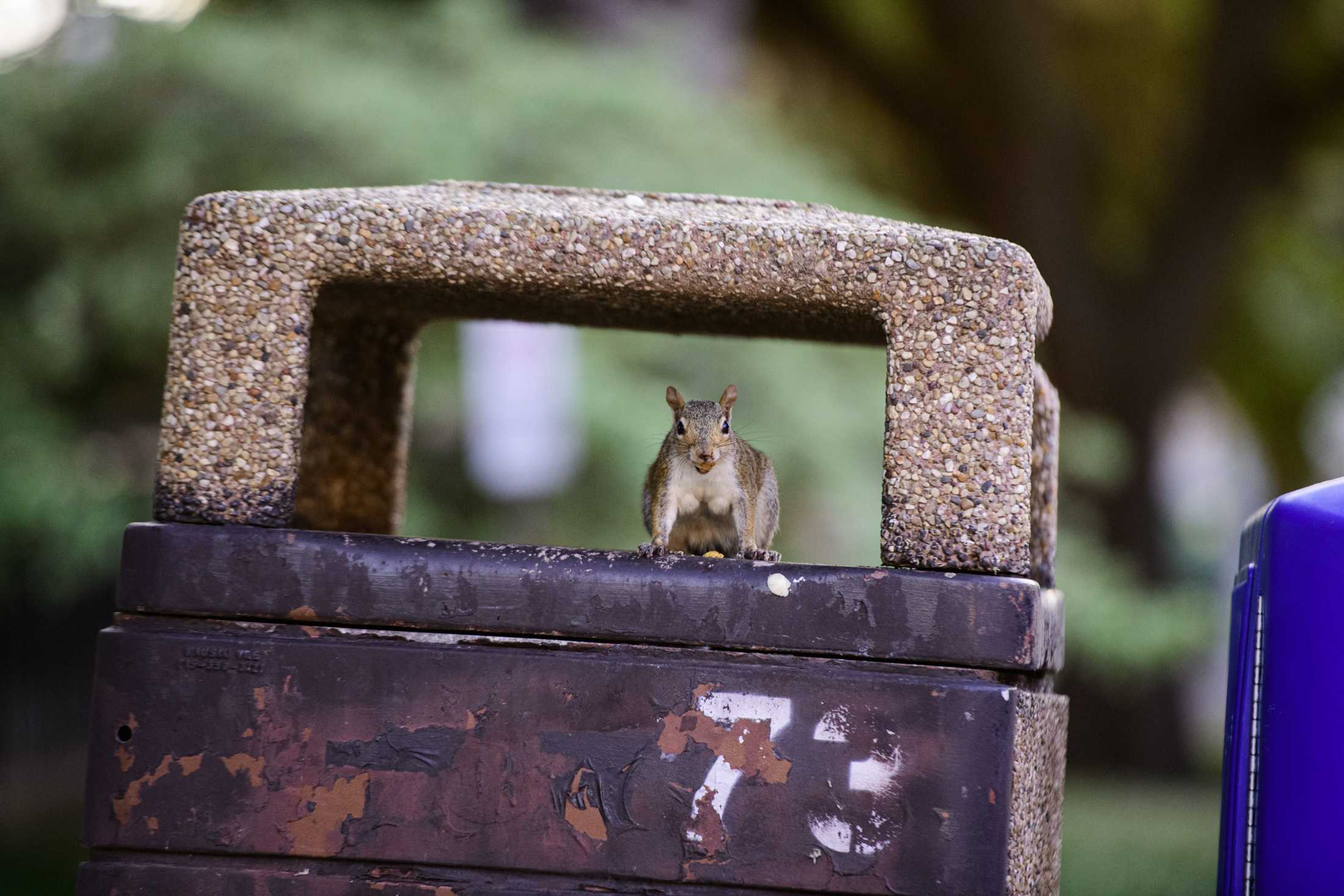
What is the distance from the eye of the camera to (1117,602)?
5.34m

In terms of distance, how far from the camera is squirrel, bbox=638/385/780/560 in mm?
2326

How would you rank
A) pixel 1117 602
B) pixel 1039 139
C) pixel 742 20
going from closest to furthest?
pixel 1117 602, pixel 742 20, pixel 1039 139

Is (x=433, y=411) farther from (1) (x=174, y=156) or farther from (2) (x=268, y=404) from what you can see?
(2) (x=268, y=404)

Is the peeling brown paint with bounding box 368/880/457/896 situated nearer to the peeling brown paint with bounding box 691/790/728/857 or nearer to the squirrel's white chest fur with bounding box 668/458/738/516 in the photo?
the peeling brown paint with bounding box 691/790/728/857

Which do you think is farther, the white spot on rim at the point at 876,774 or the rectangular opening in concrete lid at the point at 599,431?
the rectangular opening in concrete lid at the point at 599,431

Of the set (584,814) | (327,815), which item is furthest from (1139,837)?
(327,815)

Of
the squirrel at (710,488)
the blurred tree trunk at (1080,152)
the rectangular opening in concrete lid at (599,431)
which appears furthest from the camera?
the blurred tree trunk at (1080,152)

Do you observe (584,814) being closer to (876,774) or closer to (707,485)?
(876,774)

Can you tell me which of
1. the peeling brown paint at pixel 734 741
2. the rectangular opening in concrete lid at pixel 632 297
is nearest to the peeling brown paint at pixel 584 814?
the peeling brown paint at pixel 734 741

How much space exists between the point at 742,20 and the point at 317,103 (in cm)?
359

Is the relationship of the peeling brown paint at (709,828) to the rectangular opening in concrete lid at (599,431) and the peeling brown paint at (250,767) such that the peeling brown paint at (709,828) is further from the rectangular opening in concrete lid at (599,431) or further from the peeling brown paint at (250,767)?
the rectangular opening in concrete lid at (599,431)

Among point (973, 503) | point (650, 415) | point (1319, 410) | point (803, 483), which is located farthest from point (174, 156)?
point (1319, 410)

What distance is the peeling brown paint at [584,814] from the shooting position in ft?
5.82

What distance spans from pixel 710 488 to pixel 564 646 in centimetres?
61
